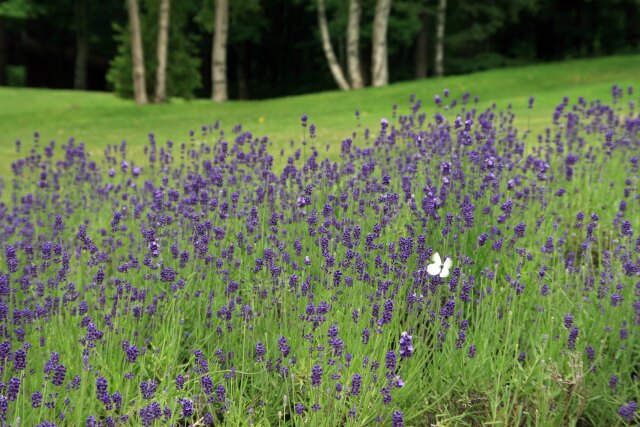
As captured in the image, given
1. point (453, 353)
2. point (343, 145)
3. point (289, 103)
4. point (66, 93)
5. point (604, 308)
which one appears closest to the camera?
point (453, 353)

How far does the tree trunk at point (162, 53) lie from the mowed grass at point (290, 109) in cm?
108

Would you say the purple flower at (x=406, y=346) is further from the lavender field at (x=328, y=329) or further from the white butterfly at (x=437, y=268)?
the white butterfly at (x=437, y=268)

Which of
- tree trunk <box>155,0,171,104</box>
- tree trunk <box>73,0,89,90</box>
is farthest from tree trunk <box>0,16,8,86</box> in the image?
tree trunk <box>155,0,171,104</box>

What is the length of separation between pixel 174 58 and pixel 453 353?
82.7 feet

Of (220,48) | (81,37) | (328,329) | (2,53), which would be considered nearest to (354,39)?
(220,48)

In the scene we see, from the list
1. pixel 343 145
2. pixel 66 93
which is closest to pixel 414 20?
pixel 66 93

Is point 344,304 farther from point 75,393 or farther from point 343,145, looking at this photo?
point 343,145

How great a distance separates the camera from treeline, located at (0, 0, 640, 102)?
87.2 feet

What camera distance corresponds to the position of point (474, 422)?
12.4 ft

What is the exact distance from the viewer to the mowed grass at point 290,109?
54.6 feet

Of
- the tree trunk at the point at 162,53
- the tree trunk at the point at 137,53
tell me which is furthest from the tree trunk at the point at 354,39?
the tree trunk at the point at 137,53

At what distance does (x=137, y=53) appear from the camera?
23.8 metres

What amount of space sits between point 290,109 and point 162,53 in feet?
18.8

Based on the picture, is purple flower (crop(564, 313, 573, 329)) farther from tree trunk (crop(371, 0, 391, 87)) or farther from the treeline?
tree trunk (crop(371, 0, 391, 87))
